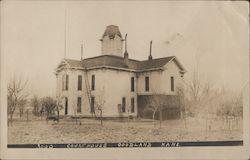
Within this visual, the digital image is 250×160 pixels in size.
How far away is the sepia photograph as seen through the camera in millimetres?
749

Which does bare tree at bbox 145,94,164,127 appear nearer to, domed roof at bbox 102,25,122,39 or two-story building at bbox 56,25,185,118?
two-story building at bbox 56,25,185,118

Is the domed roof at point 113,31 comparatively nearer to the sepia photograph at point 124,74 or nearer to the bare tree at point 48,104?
the sepia photograph at point 124,74

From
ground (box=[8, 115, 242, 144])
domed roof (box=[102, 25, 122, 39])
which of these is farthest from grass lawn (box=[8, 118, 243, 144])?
domed roof (box=[102, 25, 122, 39])

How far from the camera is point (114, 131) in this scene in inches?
30.7

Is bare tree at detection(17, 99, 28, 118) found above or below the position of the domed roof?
below

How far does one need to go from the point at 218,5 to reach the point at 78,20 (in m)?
0.31

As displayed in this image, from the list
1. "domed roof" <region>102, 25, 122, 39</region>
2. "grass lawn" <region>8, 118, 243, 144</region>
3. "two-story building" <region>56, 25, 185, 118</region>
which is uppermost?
"domed roof" <region>102, 25, 122, 39</region>

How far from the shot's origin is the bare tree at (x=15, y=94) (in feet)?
2.67

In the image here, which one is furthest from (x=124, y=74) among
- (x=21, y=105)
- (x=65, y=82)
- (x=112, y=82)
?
(x=21, y=105)

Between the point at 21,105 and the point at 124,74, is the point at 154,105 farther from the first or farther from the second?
the point at 21,105

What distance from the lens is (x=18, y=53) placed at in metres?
0.82

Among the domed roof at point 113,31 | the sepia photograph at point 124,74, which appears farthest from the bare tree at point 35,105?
the domed roof at point 113,31

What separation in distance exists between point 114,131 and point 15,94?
0.81 feet

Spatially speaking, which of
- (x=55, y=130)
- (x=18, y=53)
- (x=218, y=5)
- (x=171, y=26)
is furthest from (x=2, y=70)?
(x=218, y=5)
